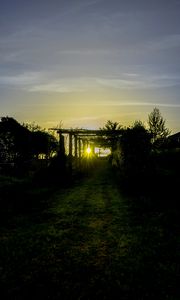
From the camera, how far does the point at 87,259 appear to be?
19.4ft

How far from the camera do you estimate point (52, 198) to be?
1376cm

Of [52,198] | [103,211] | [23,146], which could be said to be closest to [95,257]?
[103,211]

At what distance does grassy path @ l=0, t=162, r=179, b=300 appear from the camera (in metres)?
4.56

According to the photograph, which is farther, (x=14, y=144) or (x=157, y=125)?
→ (x=157, y=125)

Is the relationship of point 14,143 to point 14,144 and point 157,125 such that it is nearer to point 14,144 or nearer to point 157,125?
point 14,144

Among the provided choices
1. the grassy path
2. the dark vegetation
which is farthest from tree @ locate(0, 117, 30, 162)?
the grassy path

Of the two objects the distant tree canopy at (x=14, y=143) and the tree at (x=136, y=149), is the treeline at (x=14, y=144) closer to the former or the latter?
the distant tree canopy at (x=14, y=143)

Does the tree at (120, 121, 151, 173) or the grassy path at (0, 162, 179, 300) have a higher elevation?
the tree at (120, 121, 151, 173)

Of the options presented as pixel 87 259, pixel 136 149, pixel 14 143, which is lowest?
pixel 87 259

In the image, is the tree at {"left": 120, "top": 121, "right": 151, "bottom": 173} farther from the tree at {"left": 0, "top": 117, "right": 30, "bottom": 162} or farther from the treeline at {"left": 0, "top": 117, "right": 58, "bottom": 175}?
the tree at {"left": 0, "top": 117, "right": 30, "bottom": 162}

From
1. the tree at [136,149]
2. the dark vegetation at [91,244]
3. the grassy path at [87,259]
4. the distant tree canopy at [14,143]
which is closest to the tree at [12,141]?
the distant tree canopy at [14,143]

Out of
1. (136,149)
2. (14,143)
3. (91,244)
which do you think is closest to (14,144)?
(14,143)

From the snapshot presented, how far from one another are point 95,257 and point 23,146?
26.4m

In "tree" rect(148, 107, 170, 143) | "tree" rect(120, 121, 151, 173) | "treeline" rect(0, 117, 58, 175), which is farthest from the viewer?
"tree" rect(148, 107, 170, 143)
